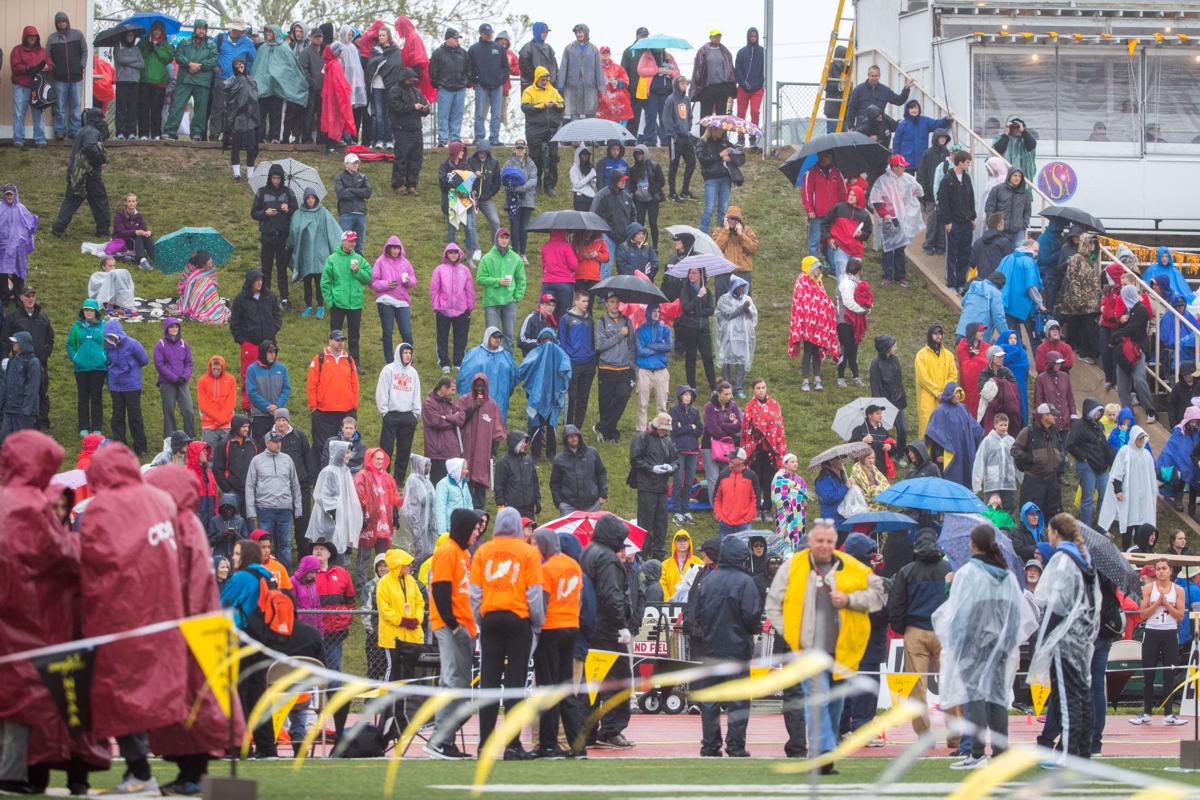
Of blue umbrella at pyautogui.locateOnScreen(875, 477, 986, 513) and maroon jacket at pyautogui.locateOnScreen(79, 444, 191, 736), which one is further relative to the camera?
blue umbrella at pyautogui.locateOnScreen(875, 477, 986, 513)

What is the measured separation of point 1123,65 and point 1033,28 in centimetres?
181

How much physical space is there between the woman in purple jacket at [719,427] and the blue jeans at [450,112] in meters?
9.54

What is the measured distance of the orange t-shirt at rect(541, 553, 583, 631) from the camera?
1384cm

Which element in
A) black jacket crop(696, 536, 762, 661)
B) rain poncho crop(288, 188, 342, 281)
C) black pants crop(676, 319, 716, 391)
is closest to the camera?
black jacket crop(696, 536, 762, 661)

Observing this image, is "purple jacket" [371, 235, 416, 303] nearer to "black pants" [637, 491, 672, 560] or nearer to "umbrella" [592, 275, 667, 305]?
"umbrella" [592, 275, 667, 305]

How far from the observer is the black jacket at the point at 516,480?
20.8m

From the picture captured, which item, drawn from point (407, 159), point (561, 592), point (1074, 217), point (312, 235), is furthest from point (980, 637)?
point (407, 159)

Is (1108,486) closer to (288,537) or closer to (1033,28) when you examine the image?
(288,537)

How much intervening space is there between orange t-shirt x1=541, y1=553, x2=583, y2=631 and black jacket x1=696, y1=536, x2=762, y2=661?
1068 mm

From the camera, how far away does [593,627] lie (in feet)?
49.6

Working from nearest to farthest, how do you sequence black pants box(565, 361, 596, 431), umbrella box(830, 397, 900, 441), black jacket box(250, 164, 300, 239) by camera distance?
umbrella box(830, 397, 900, 441) → black pants box(565, 361, 596, 431) → black jacket box(250, 164, 300, 239)

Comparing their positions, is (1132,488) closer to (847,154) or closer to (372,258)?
(847,154)

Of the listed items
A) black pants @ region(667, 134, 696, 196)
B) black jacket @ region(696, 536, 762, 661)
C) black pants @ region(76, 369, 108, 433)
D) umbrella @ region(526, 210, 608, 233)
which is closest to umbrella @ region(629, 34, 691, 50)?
black pants @ region(667, 134, 696, 196)

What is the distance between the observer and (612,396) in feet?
78.0
